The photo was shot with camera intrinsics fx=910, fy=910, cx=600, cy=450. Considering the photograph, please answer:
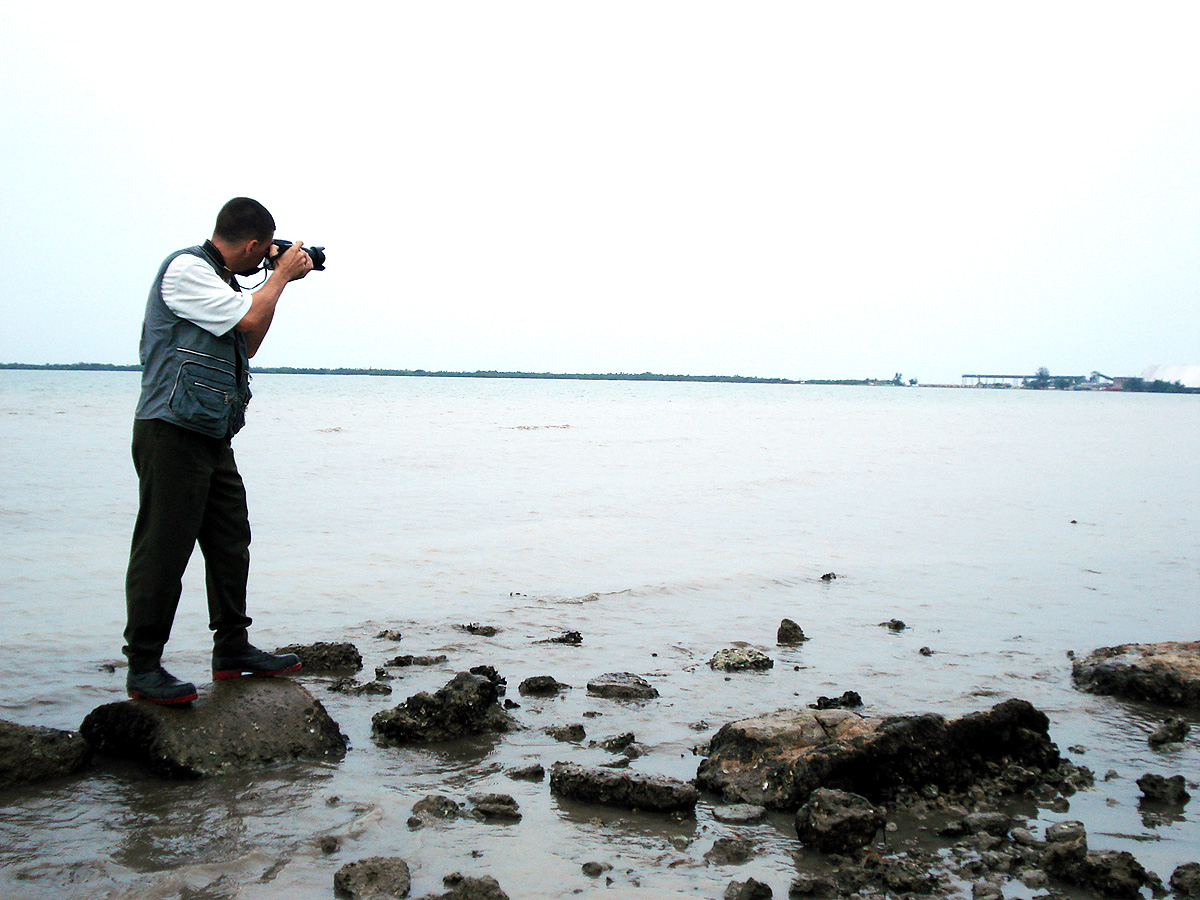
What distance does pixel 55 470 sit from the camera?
16.5 meters

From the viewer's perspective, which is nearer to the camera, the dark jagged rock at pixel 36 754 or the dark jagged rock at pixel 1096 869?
the dark jagged rock at pixel 1096 869

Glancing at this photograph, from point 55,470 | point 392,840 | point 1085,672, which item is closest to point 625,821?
point 392,840

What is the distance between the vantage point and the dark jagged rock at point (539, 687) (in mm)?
5227

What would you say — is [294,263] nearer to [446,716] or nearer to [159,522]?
Answer: [159,522]

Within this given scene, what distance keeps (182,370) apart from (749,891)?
307cm

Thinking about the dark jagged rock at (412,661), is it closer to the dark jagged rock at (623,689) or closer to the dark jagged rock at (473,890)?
the dark jagged rock at (623,689)

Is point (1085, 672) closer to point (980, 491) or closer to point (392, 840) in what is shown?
point (392, 840)

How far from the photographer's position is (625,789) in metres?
3.72

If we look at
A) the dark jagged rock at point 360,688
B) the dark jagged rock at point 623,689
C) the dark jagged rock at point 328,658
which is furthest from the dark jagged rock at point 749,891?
the dark jagged rock at point 328,658

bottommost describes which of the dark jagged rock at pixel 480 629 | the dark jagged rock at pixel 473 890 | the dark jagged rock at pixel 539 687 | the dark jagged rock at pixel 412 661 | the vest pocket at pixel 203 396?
the dark jagged rock at pixel 480 629

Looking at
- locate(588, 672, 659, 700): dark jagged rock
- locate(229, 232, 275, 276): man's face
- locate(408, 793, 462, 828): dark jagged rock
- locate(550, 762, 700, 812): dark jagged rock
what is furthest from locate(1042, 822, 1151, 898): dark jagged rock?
locate(229, 232, 275, 276): man's face

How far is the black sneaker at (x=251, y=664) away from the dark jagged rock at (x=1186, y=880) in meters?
3.97

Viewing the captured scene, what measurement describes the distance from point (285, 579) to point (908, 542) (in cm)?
736

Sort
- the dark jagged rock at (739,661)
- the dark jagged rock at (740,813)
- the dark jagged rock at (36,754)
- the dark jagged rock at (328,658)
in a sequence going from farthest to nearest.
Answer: the dark jagged rock at (739,661) < the dark jagged rock at (328,658) < the dark jagged rock at (36,754) < the dark jagged rock at (740,813)
